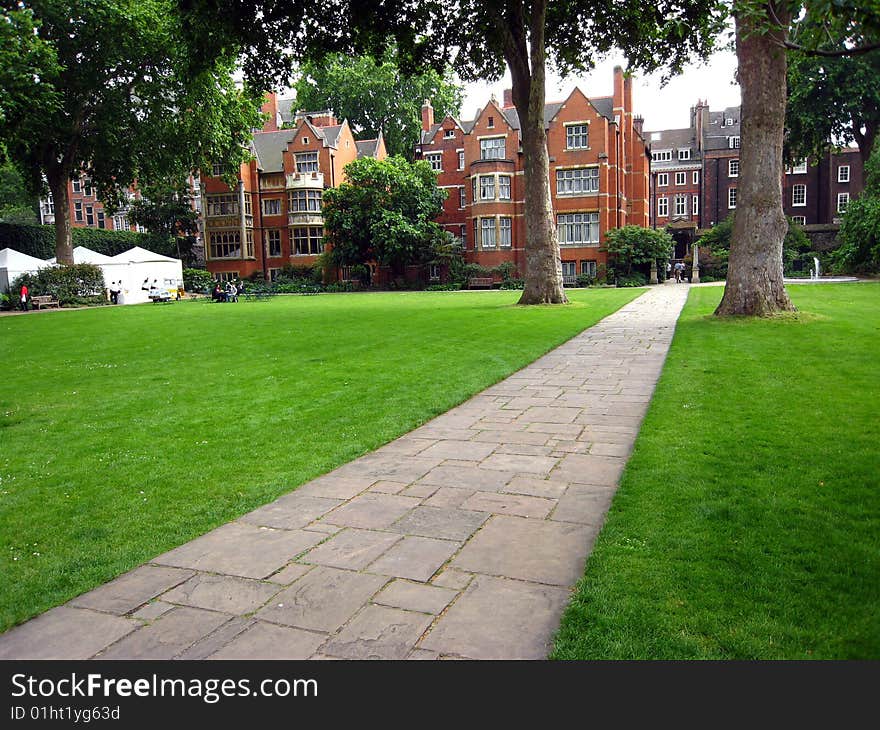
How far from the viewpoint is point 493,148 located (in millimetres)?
49031

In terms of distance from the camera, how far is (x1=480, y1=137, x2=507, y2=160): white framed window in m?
48.8

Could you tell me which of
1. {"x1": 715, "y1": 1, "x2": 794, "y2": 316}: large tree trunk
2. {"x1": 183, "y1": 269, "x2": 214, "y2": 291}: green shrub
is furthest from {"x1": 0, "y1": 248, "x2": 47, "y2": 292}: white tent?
{"x1": 715, "y1": 1, "x2": 794, "y2": 316}: large tree trunk

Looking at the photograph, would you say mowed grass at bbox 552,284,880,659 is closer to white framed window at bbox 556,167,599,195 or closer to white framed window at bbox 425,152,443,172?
white framed window at bbox 556,167,599,195

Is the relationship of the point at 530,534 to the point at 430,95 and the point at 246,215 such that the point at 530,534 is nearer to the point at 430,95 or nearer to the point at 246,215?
the point at 246,215

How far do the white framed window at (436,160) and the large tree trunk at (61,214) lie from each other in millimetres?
27201

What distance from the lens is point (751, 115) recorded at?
51.3 feet

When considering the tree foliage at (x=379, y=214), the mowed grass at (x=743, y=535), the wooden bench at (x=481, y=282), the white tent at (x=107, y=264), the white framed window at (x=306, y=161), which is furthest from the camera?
the white framed window at (x=306, y=161)

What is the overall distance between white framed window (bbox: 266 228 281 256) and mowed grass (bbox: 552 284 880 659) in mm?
52698

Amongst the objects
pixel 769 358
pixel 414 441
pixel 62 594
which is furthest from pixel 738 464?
pixel 769 358

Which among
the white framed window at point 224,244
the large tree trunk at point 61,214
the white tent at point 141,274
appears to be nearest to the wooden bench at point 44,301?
the large tree trunk at point 61,214

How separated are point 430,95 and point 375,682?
6942cm

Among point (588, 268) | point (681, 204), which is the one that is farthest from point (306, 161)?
point (681, 204)

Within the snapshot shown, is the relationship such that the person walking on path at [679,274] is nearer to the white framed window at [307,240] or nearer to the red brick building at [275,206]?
the red brick building at [275,206]

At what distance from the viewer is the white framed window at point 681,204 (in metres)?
74.9
